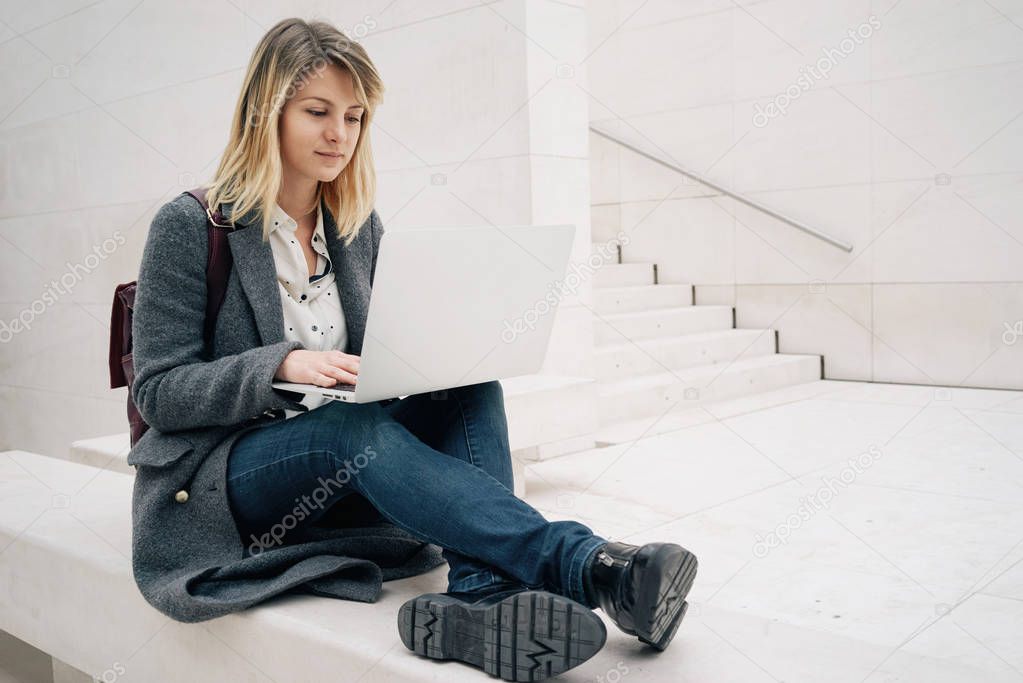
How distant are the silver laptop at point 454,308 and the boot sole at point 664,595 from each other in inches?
17.0

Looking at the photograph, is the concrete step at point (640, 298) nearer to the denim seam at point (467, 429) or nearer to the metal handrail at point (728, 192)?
the metal handrail at point (728, 192)

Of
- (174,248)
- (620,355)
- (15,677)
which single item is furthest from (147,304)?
(620,355)

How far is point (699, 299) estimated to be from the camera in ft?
19.1

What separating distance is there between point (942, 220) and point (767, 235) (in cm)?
95

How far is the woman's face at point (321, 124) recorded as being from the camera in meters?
1.54

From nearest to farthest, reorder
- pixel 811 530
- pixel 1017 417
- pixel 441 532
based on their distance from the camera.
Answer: pixel 441 532 → pixel 811 530 → pixel 1017 417

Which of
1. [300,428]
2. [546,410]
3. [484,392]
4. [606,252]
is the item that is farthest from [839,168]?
[300,428]

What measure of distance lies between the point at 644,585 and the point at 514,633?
0.17m

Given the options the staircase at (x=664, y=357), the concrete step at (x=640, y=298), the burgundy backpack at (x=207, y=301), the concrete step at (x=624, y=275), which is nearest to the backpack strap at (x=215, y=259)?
the burgundy backpack at (x=207, y=301)

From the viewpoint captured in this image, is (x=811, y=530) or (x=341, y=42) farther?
(x=811, y=530)

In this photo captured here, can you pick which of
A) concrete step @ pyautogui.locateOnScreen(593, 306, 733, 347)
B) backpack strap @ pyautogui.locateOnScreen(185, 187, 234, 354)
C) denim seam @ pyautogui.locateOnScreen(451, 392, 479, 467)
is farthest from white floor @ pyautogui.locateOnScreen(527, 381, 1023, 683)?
backpack strap @ pyautogui.locateOnScreen(185, 187, 234, 354)

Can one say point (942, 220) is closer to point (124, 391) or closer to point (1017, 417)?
point (1017, 417)

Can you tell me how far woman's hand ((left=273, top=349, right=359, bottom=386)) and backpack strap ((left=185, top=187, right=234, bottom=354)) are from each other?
0.73ft

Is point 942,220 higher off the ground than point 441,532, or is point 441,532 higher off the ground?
point 942,220
